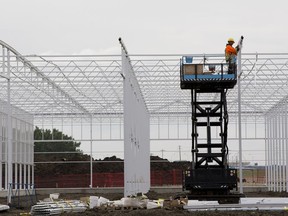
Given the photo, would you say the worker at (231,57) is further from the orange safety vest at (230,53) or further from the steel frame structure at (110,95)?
the steel frame structure at (110,95)

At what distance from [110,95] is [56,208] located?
24742mm

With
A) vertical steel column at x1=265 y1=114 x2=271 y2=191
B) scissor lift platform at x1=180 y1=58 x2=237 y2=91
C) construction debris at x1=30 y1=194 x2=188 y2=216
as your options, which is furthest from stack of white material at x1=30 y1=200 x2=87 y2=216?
vertical steel column at x1=265 y1=114 x2=271 y2=191

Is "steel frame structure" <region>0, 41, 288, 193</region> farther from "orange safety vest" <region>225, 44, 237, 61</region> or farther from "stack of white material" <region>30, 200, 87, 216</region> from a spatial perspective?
"stack of white material" <region>30, 200, 87, 216</region>

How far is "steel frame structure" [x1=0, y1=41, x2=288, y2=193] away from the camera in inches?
1403

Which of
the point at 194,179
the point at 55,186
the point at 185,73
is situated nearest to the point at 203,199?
the point at 194,179

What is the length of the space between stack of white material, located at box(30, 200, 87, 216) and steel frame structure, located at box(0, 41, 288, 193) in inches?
393

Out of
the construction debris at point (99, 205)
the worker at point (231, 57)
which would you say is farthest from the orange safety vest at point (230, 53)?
the construction debris at point (99, 205)

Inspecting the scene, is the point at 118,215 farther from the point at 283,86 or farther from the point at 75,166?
the point at 75,166

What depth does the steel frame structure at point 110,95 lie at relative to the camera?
3562 centimetres

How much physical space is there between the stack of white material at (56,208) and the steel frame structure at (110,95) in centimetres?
998

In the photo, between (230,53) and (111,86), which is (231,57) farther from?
(111,86)

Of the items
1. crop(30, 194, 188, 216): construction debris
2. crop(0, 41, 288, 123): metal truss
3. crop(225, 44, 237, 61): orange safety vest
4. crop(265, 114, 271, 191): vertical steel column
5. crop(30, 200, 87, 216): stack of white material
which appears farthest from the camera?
crop(265, 114, 271, 191): vertical steel column

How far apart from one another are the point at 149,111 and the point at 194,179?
28.0 meters

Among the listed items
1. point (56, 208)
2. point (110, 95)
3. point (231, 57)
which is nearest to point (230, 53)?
point (231, 57)
